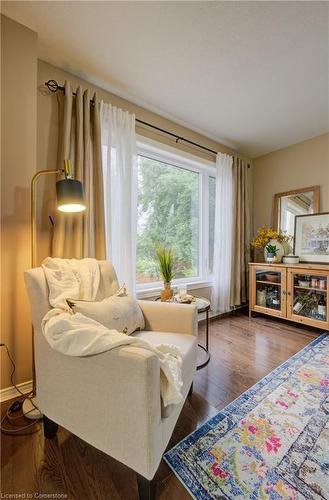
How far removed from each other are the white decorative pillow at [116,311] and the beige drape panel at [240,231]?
207cm

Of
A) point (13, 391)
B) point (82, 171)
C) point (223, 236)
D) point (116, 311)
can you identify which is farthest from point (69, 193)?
point (223, 236)

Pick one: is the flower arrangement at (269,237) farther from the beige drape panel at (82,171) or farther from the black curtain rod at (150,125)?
the beige drape panel at (82,171)

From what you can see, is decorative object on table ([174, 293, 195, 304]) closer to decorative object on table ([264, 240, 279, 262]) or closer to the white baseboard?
the white baseboard

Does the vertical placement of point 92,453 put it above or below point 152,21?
below

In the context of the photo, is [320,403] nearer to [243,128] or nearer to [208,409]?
[208,409]

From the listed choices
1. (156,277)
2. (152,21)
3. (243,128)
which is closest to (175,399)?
(156,277)

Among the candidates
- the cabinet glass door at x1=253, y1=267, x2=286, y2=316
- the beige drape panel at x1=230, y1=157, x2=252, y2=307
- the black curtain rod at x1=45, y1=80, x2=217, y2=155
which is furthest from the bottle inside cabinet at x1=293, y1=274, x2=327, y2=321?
the black curtain rod at x1=45, y1=80, x2=217, y2=155

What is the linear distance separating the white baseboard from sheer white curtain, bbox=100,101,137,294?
1002 millimetres

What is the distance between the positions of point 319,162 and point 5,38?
11.1 feet

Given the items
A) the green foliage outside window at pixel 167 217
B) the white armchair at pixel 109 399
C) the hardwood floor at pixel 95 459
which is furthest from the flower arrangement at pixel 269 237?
the white armchair at pixel 109 399

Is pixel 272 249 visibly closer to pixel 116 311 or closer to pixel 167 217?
pixel 167 217

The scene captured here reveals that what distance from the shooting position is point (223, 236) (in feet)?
10.0

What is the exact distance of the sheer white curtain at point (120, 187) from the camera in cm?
199

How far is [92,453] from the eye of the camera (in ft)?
3.57
